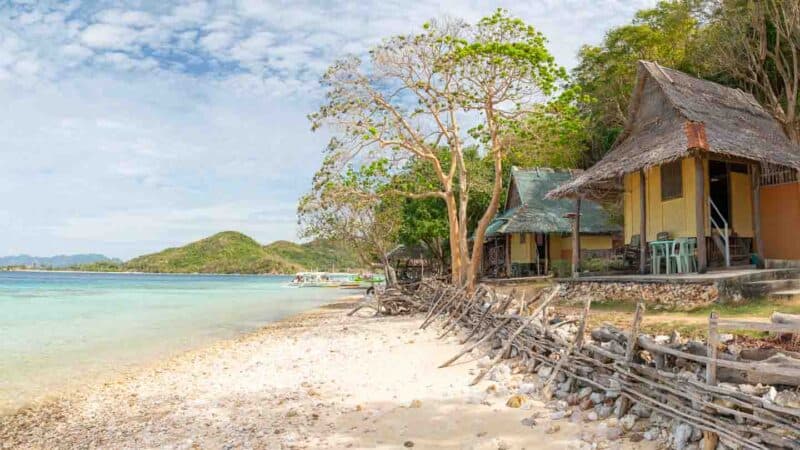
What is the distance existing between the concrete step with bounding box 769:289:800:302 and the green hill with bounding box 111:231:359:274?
286 feet

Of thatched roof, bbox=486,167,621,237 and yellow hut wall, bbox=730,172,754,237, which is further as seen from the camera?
thatched roof, bbox=486,167,621,237

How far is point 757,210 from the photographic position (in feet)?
42.0

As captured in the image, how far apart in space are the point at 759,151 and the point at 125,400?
497 inches

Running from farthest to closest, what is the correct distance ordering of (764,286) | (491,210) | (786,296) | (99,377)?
1. (491,210)
2. (99,377)
3. (764,286)
4. (786,296)

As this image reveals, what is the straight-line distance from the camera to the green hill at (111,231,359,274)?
104m

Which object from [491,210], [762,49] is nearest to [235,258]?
[491,210]

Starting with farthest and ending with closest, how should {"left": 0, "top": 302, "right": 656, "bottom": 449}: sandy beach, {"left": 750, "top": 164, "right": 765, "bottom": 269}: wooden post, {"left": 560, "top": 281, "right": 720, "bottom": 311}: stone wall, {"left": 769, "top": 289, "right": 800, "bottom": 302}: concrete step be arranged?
{"left": 750, "top": 164, "right": 765, "bottom": 269}: wooden post
{"left": 560, "top": 281, "right": 720, "bottom": 311}: stone wall
{"left": 769, "top": 289, "right": 800, "bottom": 302}: concrete step
{"left": 0, "top": 302, "right": 656, "bottom": 449}: sandy beach

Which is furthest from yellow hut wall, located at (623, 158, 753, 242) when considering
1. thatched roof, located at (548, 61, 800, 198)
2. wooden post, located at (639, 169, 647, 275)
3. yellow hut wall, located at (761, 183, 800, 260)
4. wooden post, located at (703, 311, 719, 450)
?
wooden post, located at (703, 311, 719, 450)

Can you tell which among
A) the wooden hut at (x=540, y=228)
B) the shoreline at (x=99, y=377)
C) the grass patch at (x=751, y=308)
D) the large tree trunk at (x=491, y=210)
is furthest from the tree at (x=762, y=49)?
the shoreline at (x=99, y=377)

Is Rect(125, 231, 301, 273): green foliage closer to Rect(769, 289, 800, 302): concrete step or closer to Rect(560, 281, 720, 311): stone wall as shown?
Rect(560, 281, 720, 311): stone wall

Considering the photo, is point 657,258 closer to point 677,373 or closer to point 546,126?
point 546,126

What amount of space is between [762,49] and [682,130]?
10258mm

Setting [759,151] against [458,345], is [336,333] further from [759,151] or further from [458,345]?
[759,151]

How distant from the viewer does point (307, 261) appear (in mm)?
106875
